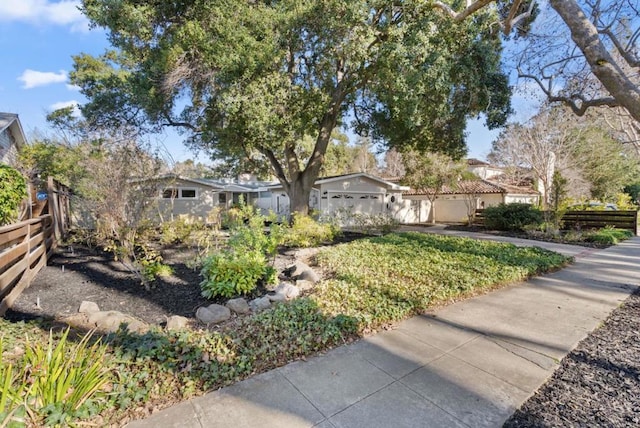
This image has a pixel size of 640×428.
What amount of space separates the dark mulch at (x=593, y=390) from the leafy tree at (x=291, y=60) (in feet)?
21.9

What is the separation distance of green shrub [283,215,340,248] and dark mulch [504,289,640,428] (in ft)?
21.2

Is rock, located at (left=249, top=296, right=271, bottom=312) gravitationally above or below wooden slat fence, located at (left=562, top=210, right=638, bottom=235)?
below

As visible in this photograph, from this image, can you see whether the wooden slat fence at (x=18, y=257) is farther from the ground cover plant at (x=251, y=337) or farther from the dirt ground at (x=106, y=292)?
the ground cover plant at (x=251, y=337)

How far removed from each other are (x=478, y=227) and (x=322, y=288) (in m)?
15.1

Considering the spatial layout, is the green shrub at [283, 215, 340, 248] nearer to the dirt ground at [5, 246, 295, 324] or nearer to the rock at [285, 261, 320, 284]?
the dirt ground at [5, 246, 295, 324]

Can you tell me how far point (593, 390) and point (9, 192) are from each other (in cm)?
808

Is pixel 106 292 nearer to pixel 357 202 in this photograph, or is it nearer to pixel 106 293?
pixel 106 293

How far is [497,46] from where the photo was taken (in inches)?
365

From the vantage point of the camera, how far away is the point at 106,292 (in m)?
4.83

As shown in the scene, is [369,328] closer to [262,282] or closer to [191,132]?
[262,282]

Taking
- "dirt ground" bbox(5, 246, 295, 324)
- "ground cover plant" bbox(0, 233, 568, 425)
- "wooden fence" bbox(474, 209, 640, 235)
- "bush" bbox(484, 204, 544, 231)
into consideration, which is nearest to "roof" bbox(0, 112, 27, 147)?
"dirt ground" bbox(5, 246, 295, 324)

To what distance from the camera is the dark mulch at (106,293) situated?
407cm

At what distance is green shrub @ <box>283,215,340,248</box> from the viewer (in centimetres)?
861

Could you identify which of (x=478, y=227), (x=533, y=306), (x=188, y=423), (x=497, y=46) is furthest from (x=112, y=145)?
(x=478, y=227)
